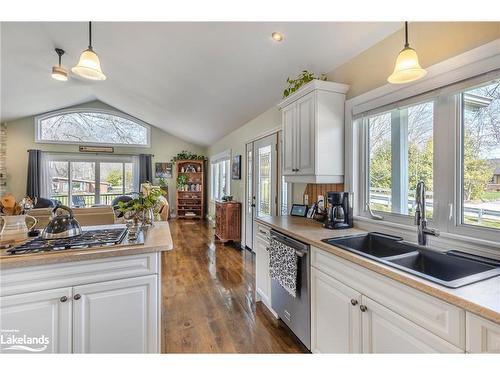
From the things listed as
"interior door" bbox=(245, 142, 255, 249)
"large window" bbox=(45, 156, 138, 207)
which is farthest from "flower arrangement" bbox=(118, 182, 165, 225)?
"large window" bbox=(45, 156, 138, 207)

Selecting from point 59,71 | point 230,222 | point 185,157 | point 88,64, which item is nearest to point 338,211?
point 88,64

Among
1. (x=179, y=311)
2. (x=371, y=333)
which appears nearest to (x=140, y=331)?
(x=179, y=311)

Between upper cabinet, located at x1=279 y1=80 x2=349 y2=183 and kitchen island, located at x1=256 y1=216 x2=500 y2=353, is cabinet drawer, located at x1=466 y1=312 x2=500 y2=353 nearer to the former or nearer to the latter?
kitchen island, located at x1=256 y1=216 x2=500 y2=353

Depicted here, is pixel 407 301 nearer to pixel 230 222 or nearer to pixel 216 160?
pixel 230 222

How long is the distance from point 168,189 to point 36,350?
7299 millimetres

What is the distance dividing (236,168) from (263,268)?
298 centimetres

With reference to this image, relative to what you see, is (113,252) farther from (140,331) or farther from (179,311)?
(179,311)

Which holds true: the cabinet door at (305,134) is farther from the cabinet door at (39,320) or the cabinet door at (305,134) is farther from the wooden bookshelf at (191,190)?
the wooden bookshelf at (191,190)

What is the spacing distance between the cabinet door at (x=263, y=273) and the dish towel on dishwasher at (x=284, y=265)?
0.21 metres

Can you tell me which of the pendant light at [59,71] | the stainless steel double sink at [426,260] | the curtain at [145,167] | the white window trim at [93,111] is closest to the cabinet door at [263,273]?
the stainless steel double sink at [426,260]

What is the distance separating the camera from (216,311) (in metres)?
2.37

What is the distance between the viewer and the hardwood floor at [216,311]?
1.90 metres

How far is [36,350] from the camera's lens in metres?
1.26

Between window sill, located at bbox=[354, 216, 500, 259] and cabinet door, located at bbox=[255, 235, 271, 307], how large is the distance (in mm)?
927
